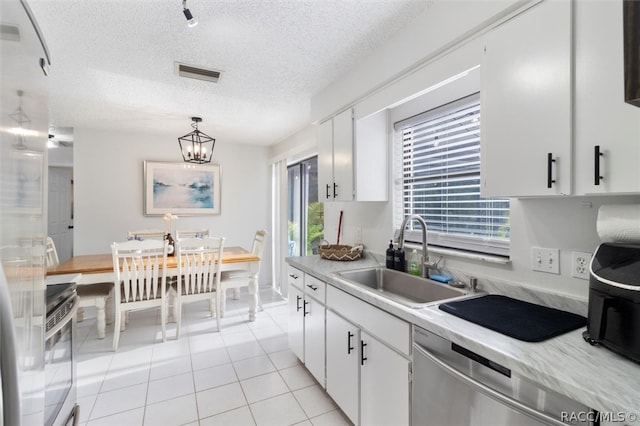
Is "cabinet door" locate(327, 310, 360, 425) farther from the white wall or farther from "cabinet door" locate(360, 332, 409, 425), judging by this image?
the white wall

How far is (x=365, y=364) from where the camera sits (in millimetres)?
1607

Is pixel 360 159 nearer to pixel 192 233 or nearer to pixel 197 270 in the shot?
pixel 197 270

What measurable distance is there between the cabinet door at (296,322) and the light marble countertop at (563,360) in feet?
4.15

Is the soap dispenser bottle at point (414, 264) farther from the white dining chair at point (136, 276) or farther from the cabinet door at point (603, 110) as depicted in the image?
the white dining chair at point (136, 276)

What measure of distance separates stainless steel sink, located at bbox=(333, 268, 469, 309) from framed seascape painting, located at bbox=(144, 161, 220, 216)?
129 inches

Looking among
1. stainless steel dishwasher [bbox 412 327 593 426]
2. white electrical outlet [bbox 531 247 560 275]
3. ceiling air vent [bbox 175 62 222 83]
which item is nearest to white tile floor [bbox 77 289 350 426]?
stainless steel dishwasher [bbox 412 327 593 426]

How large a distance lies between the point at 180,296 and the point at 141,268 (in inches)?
19.2

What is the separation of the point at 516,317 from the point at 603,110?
80 centimetres

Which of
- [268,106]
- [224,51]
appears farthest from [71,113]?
[224,51]

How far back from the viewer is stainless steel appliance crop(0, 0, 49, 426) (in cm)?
57

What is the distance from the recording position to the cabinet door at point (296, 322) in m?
2.39

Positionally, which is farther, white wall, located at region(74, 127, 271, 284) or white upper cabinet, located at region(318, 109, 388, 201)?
white wall, located at region(74, 127, 271, 284)

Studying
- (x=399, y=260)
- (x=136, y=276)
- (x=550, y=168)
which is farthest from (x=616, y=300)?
(x=136, y=276)

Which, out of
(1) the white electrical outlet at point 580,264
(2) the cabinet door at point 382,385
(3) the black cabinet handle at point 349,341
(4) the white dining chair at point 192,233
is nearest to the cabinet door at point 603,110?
(1) the white electrical outlet at point 580,264
